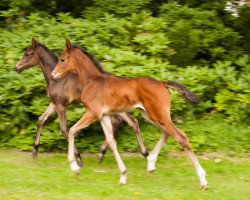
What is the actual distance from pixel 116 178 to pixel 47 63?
2910 mm

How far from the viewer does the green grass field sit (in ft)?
27.8

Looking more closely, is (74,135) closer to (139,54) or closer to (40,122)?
(40,122)

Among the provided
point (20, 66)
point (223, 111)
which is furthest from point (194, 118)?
point (20, 66)

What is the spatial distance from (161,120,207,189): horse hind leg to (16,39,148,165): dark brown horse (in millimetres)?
1720

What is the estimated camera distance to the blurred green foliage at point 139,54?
11.6 metres

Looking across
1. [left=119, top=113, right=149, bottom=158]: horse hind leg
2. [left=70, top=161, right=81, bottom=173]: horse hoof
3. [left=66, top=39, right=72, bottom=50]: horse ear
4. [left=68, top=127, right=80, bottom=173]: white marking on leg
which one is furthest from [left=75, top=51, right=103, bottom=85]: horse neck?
[left=70, top=161, right=81, bottom=173]: horse hoof

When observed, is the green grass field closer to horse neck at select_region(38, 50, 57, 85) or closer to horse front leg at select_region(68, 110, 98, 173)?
horse front leg at select_region(68, 110, 98, 173)

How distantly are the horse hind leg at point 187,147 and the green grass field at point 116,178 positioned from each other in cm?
21

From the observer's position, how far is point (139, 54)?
12.9 meters

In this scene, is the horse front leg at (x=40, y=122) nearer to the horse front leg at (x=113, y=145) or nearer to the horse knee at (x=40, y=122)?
the horse knee at (x=40, y=122)

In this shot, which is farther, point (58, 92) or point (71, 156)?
point (58, 92)

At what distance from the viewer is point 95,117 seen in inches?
372

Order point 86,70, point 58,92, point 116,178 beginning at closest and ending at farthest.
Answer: point 116,178
point 86,70
point 58,92

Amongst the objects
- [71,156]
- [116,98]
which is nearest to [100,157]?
[71,156]
